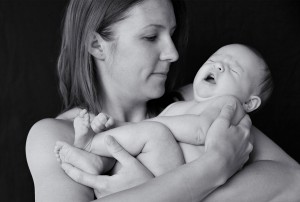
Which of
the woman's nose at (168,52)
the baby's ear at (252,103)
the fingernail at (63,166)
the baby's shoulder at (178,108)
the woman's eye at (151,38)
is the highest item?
the woman's eye at (151,38)

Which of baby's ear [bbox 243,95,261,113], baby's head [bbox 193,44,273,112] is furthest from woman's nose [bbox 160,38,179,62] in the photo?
baby's ear [bbox 243,95,261,113]

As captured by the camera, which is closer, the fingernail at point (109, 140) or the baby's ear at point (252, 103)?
the fingernail at point (109, 140)

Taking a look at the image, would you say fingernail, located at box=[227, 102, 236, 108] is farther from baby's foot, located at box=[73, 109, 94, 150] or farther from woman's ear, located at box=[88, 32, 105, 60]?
woman's ear, located at box=[88, 32, 105, 60]

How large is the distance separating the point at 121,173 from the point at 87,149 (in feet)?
0.52

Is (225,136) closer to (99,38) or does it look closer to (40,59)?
(99,38)

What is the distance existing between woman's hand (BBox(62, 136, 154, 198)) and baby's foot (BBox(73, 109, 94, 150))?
0.33 ft

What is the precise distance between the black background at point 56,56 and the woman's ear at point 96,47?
0.56 metres

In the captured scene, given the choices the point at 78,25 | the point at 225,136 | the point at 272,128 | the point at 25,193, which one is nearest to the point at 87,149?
the point at 225,136

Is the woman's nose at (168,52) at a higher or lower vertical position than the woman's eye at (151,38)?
lower

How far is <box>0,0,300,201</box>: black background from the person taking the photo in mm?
2500

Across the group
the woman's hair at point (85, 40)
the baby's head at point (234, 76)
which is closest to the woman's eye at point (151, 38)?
the woman's hair at point (85, 40)

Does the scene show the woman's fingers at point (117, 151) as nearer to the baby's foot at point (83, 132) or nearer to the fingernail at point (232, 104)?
Answer: the baby's foot at point (83, 132)

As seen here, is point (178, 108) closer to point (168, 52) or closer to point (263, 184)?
point (168, 52)

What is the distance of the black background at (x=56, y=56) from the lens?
8.20 feet
